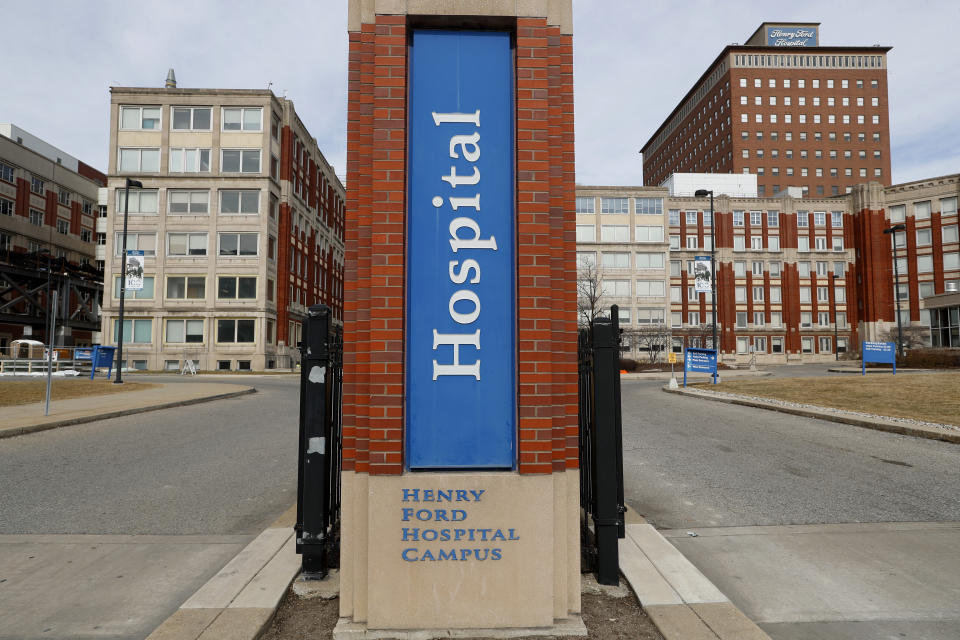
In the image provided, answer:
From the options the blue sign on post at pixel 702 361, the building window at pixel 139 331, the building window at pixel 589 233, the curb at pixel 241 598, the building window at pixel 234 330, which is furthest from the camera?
the building window at pixel 589 233

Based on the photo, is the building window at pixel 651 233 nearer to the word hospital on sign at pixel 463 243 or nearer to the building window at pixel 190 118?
the building window at pixel 190 118

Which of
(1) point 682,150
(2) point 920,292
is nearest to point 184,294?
(2) point 920,292

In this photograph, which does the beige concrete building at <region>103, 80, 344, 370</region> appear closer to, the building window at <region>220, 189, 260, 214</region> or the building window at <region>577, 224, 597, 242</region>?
the building window at <region>220, 189, 260, 214</region>

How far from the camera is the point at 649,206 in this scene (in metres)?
65.6

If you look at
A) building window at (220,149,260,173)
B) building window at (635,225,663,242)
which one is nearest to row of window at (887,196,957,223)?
building window at (635,225,663,242)

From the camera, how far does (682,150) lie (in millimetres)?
108250

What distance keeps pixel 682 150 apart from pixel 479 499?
117 meters

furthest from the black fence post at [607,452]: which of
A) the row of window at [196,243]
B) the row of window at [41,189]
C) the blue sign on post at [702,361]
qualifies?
the row of window at [41,189]

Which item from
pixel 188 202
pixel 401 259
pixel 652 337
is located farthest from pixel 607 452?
pixel 652 337

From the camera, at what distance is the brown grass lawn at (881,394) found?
540 inches

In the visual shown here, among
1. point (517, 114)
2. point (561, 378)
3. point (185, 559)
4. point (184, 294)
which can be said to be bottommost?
point (185, 559)

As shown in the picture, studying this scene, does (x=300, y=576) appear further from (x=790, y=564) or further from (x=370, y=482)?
(x=790, y=564)

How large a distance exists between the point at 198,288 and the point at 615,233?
142 ft

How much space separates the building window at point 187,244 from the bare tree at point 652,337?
139 feet
